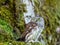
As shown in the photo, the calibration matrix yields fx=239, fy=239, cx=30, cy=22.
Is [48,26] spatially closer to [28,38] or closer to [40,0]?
[40,0]

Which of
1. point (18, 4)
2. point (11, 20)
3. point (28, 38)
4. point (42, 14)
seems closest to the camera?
point (28, 38)

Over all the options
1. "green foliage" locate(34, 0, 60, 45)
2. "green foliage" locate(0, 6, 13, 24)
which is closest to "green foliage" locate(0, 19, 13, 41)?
"green foliage" locate(0, 6, 13, 24)

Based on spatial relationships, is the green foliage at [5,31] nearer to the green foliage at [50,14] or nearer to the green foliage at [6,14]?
the green foliage at [6,14]

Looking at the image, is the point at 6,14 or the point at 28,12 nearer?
the point at 6,14

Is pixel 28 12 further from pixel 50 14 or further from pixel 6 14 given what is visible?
pixel 50 14

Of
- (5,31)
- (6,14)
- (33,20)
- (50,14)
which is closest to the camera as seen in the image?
(5,31)

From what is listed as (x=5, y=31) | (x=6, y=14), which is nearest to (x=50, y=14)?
(x=6, y=14)

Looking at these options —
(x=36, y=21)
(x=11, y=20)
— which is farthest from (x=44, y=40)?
(x=11, y=20)

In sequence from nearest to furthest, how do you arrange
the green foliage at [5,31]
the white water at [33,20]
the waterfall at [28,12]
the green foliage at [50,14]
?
the green foliage at [5,31] → the white water at [33,20] → the waterfall at [28,12] → the green foliage at [50,14]

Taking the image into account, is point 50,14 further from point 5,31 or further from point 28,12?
point 5,31

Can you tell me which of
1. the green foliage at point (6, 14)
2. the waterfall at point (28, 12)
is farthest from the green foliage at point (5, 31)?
the waterfall at point (28, 12)

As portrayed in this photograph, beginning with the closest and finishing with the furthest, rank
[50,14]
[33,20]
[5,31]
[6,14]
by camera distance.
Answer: [5,31] → [6,14] → [33,20] → [50,14]
